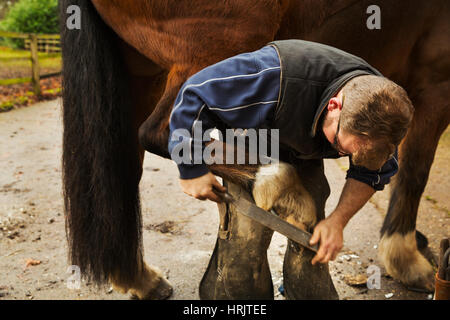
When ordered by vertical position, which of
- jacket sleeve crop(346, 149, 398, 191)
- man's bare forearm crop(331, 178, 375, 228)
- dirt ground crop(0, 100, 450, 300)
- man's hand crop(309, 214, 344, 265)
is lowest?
dirt ground crop(0, 100, 450, 300)

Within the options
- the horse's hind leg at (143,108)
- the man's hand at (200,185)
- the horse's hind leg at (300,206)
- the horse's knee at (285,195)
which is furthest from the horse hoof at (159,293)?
the man's hand at (200,185)

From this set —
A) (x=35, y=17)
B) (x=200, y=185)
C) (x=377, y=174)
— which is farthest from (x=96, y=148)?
(x=35, y=17)

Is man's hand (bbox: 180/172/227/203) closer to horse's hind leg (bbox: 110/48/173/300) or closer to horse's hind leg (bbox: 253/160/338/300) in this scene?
horse's hind leg (bbox: 253/160/338/300)

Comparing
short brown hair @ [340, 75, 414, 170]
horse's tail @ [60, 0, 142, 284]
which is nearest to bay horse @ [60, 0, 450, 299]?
horse's tail @ [60, 0, 142, 284]

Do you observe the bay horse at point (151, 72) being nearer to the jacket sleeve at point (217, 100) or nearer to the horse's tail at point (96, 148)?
the horse's tail at point (96, 148)

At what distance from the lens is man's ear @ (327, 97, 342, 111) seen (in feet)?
4.31

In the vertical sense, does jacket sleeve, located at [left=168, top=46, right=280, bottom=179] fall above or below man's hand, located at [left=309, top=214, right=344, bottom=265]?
above

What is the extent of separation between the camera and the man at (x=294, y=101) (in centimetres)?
127

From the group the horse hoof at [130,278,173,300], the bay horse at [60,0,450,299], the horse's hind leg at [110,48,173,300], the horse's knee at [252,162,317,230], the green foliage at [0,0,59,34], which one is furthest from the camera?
the green foliage at [0,0,59,34]

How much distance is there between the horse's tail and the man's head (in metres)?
1.06

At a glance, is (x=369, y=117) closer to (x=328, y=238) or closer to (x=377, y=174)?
(x=377, y=174)

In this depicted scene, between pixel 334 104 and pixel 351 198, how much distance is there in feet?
1.47

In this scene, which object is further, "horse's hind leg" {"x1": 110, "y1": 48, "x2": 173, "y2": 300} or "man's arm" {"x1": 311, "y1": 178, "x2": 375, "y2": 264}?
"horse's hind leg" {"x1": 110, "y1": 48, "x2": 173, "y2": 300}
